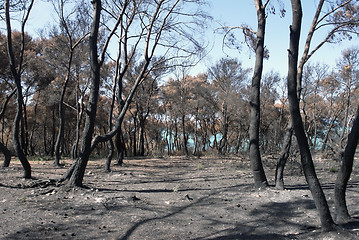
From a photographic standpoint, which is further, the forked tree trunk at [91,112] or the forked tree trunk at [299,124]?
the forked tree trunk at [91,112]

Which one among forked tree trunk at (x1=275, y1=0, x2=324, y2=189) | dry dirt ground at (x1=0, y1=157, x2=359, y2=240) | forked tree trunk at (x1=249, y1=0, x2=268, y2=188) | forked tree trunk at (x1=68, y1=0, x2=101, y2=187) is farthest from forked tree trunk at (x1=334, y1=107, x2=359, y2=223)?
forked tree trunk at (x1=68, y1=0, x2=101, y2=187)

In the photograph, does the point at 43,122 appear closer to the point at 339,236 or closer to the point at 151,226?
the point at 151,226

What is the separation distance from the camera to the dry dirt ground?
4.30 metres

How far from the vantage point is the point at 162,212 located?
5375 mm

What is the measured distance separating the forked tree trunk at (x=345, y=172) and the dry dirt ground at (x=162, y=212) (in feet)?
0.67

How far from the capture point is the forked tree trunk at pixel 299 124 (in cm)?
400

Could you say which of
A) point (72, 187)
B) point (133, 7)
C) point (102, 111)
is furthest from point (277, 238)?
point (102, 111)

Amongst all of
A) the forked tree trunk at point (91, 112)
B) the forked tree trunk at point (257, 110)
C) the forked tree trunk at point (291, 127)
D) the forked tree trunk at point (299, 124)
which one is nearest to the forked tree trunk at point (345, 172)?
Answer: the forked tree trunk at point (299, 124)

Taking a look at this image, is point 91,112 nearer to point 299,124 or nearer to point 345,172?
point 299,124

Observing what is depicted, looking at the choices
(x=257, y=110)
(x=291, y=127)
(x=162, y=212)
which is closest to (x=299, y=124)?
(x=291, y=127)

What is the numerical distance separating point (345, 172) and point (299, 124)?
3.30 ft

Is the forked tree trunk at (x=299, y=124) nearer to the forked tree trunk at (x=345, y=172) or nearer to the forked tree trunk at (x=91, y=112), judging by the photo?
the forked tree trunk at (x=345, y=172)

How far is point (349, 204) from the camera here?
566cm

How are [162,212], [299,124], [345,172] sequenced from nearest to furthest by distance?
1. [299,124]
2. [345,172]
3. [162,212]
